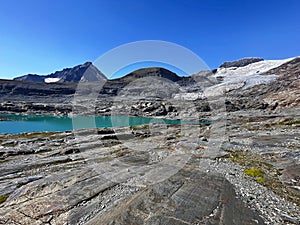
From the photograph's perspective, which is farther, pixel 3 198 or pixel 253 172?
pixel 253 172

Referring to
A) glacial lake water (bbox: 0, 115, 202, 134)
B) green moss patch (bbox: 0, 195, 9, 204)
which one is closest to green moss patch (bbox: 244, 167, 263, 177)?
green moss patch (bbox: 0, 195, 9, 204)

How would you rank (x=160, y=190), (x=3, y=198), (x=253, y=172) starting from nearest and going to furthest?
(x=160, y=190) < (x=3, y=198) < (x=253, y=172)

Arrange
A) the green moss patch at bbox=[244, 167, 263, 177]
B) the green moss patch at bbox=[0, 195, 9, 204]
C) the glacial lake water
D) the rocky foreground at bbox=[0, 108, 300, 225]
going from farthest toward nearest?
the glacial lake water < the green moss patch at bbox=[244, 167, 263, 177] < the green moss patch at bbox=[0, 195, 9, 204] < the rocky foreground at bbox=[0, 108, 300, 225]

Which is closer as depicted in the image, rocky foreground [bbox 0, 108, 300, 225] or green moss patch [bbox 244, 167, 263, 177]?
rocky foreground [bbox 0, 108, 300, 225]

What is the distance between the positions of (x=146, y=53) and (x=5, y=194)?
19.6 meters

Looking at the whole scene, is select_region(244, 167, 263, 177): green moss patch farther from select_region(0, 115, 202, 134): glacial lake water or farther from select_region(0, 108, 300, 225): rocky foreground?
select_region(0, 115, 202, 134): glacial lake water

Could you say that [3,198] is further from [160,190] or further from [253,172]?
[253,172]

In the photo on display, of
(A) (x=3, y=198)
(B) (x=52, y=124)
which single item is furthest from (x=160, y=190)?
(B) (x=52, y=124)

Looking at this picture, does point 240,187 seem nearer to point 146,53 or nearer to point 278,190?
point 278,190

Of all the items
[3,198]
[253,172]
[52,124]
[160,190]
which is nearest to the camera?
[160,190]

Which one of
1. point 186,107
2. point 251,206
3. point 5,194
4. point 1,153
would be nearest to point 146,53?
point 251,206

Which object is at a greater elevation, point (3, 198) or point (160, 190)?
point (160, 190)

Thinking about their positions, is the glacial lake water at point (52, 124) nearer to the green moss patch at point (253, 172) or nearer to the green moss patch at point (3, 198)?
the green moss patch at point (3, 198)

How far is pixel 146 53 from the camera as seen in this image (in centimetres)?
2381
